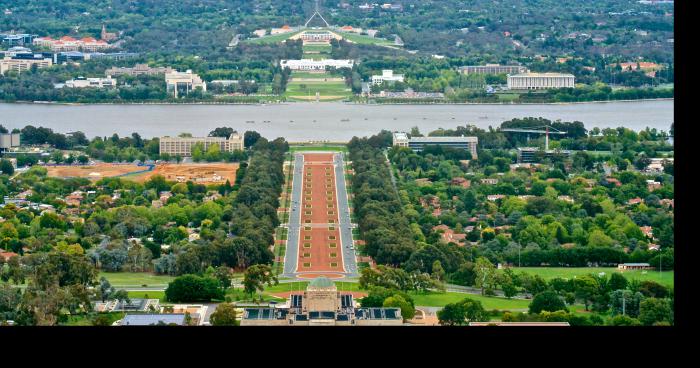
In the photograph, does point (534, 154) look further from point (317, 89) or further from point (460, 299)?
point (460, 299)

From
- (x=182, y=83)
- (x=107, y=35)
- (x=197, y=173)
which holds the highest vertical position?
(x=107, y=35)

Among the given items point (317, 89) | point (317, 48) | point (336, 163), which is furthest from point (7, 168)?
point (317, 48)

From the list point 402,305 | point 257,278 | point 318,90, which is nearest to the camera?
point 402,305

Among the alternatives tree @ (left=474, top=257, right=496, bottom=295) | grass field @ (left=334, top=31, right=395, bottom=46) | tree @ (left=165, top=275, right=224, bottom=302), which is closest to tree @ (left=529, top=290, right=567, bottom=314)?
tree @ (left=474, top=257, right=496, bottom=295)

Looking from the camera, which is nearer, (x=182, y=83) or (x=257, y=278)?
(x=257, y=278)

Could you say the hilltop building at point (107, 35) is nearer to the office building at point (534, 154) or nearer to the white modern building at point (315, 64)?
the white modern building at point (315, 64)

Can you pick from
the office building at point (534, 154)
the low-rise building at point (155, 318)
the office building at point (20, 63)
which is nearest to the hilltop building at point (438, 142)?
the office building at point (534, 154)
